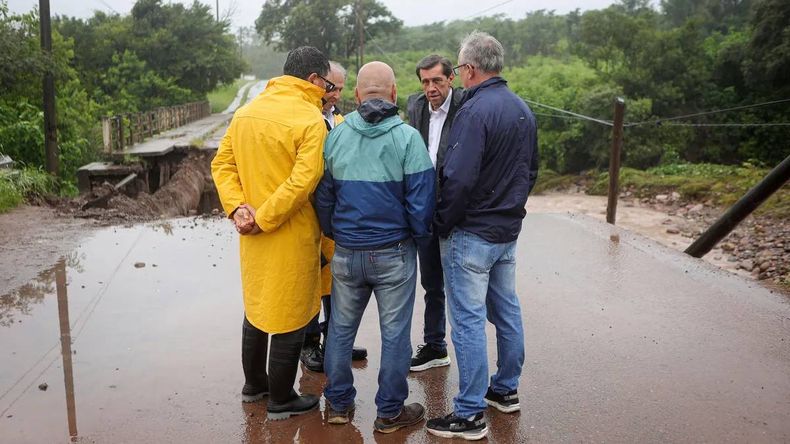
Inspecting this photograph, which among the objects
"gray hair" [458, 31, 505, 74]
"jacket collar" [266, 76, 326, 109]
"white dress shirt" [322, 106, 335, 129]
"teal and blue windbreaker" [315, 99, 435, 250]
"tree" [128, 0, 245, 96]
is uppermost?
"tree" [128, 0, 245, 96]

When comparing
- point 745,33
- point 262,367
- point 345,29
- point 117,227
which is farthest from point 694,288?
point 345,29

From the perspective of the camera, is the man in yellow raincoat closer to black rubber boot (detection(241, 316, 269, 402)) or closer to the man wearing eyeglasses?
black rubber boot (detection(241, 316, 269, 402))

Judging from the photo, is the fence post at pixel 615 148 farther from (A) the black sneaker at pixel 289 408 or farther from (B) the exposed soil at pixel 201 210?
(A) the black sneaker at pixel 289 408

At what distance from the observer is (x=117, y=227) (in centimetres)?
763

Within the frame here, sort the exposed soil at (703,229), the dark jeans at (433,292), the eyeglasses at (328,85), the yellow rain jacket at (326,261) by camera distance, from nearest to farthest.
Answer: the eyeglasses at (328,85)
the yellow rain jacket at (326,261)
the dark jeans at (433,292)
the exposed soil at (703,229)

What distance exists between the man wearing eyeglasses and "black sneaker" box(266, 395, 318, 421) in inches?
17.9

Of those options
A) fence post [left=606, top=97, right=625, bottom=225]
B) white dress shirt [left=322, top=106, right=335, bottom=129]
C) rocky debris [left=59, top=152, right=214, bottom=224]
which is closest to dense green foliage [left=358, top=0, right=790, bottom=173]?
rocky debris [left=59, top=152, right=214, bottom=224]

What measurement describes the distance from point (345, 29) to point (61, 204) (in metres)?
40.4

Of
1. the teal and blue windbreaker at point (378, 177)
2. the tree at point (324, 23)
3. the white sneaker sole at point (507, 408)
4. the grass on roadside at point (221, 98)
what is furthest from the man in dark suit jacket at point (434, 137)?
the tree at point (324, 23)

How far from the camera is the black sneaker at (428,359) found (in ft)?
12.8

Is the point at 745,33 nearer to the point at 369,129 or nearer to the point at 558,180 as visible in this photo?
the point at 558,180

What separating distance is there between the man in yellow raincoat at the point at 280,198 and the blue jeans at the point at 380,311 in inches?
6.7

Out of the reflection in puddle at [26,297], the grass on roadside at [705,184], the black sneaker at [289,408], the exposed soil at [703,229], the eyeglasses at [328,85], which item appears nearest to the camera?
the eyeglasses at [328,85]

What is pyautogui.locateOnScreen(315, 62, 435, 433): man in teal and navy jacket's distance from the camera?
9.66 feet
